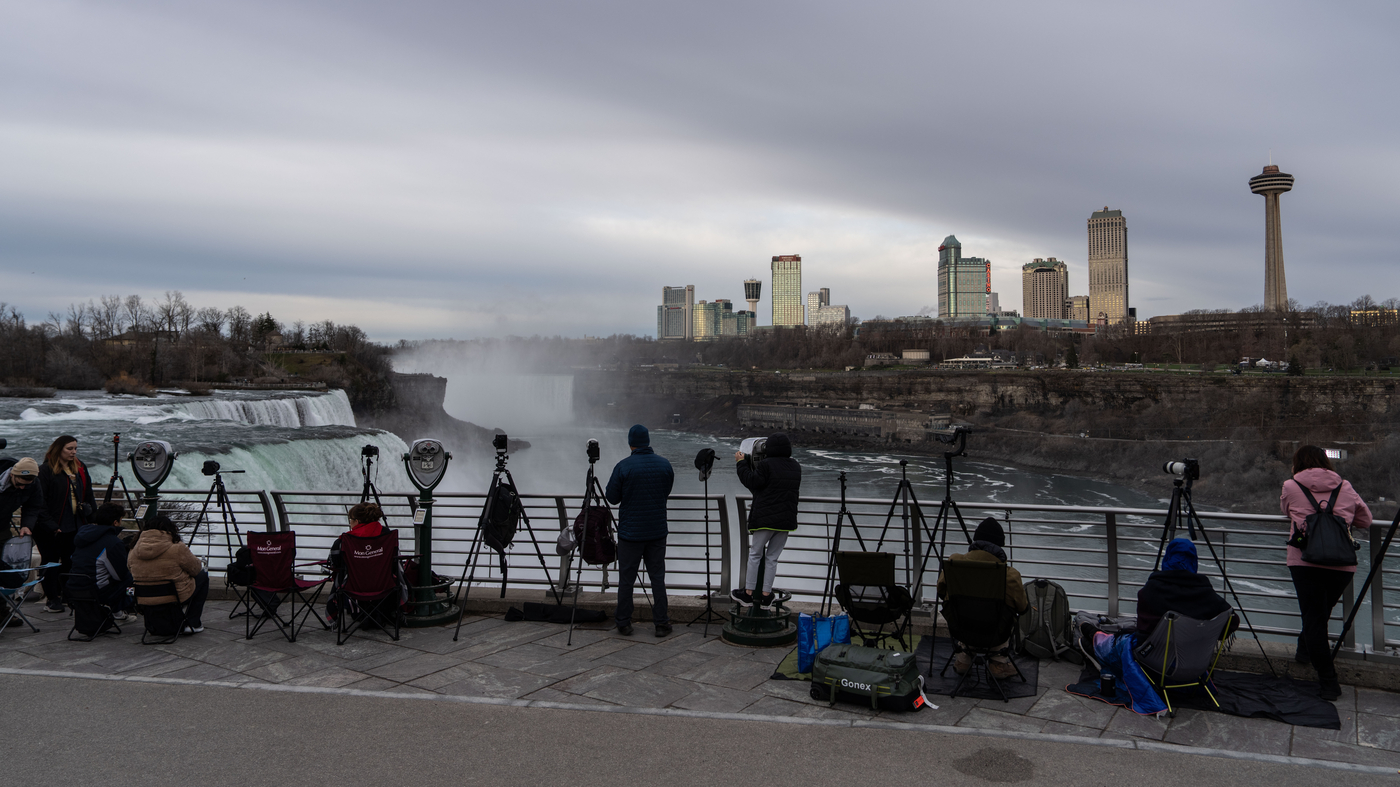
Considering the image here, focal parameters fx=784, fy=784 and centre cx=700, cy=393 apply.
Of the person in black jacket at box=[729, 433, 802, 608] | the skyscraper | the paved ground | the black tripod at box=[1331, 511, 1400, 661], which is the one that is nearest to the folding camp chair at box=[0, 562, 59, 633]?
the paved ground

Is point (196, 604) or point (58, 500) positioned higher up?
point (58, 500)

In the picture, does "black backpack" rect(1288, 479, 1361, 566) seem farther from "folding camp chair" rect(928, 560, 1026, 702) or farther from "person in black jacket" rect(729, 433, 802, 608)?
"person in black jacket" rect(729, 433, 802, 608)

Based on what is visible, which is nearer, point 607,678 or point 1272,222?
point 607,678

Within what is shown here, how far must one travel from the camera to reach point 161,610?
6961mm

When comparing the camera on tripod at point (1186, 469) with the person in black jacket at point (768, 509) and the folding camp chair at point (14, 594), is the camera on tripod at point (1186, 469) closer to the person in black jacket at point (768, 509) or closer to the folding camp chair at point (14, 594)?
the person in black jacket at point (768, 509)

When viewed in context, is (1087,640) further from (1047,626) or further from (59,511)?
(59,511)

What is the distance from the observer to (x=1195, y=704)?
5.30 meters

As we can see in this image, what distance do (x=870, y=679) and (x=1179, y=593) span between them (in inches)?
83.1

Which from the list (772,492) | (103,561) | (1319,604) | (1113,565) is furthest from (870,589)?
(103,561)

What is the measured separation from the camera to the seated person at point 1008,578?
558cm

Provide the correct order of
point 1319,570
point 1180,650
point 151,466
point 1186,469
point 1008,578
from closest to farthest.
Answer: point 1180,650 → point 1319,570 → point 1008,578 → point 1186,469 → point 151,466

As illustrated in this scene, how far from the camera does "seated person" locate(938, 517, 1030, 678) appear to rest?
18.3ft

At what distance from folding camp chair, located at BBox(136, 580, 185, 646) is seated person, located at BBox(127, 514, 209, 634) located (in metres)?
0.03

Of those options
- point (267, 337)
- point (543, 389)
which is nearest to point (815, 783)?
point (267, 337)
